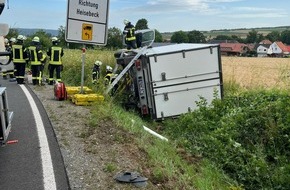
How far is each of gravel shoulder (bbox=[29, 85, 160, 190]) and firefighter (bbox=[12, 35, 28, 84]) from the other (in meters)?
6.65

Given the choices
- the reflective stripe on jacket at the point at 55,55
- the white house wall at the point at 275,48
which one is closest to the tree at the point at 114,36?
the reflective stripe on jacket at the point at 55,55

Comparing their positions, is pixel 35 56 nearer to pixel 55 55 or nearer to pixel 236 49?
pixel 55 55

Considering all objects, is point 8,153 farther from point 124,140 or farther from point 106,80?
point 106,80

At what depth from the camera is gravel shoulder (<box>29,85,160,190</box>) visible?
4.39m

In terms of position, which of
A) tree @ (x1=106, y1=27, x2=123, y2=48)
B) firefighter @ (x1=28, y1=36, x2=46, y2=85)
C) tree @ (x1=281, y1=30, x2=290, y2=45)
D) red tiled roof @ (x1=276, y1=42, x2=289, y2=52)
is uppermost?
tree @ (x1=281, y1=30, x2=290, y2=45)

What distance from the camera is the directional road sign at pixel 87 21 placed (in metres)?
8.76

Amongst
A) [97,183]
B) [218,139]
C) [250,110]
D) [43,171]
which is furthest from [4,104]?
[250,110]

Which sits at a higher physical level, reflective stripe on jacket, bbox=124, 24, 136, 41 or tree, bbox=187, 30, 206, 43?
tree, bbox=187, 30, 206, 43

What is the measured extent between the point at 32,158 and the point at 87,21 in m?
4.59

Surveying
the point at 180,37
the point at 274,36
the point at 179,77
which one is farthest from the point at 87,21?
the point at 274,36

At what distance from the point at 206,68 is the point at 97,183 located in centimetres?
658

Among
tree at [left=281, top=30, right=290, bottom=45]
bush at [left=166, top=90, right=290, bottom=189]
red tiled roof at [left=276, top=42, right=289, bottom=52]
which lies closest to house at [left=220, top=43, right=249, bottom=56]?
tree at [left=281, top=30, right=290, bottom=45]

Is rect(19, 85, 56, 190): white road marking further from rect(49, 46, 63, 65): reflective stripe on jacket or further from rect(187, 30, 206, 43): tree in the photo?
rect(187, 30, 206, 43): tree

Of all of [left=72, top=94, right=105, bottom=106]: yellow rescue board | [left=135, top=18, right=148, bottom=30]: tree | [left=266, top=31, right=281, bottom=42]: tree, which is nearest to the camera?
[left=72, top=94, right=105, bottom=106]: yellow rescue board
